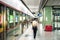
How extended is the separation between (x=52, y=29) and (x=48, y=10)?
2575 mm

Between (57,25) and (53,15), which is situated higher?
(53,15)

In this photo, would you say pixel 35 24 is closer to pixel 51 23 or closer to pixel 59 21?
pixel 51 23

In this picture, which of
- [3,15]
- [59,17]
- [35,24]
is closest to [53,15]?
[59,17]

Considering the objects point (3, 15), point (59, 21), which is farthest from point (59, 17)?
point (3, 15)

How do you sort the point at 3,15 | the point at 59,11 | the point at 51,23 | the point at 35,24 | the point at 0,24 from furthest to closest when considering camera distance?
the point at 59,11 → the point at 51,23 → the point at 35,24 → the point at 3,15 → the point at 0,24

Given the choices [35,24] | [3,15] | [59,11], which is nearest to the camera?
[3,15]

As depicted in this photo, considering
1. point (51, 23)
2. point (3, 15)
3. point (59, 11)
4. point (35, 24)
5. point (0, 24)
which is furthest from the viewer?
point (59, 11)

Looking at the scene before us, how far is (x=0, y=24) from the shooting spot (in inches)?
227

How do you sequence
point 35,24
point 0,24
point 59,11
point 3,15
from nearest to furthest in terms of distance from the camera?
point 0,24 < point 3,15 < point 35,24 < point 59,11

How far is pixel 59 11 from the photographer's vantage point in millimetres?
22688

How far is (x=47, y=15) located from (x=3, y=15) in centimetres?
1577

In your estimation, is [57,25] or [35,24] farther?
[57,25]

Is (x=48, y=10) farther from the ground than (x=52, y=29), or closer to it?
farther from the ground

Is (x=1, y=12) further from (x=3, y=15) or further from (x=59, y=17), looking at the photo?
(x=59, y=17)
